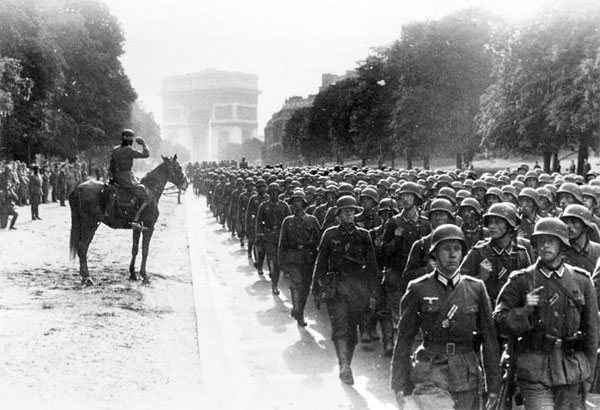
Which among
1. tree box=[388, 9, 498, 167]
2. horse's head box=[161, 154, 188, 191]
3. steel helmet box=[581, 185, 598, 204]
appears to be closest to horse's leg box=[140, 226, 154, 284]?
horse's head box=[161, 154, 188, 191]

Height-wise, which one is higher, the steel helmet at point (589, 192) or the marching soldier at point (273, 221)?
the steel helmet at point (589, 192)

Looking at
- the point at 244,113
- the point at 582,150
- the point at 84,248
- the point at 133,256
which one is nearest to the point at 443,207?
the point at 133,256

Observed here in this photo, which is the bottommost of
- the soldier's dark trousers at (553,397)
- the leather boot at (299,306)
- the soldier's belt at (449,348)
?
the leather boot at (299,306)

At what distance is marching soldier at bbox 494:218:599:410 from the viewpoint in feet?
17.8

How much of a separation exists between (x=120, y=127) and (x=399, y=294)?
51505 millimetres

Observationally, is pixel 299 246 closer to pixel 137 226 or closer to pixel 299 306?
pixel 299 306

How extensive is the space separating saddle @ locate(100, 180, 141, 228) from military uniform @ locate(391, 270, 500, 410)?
1061 cm

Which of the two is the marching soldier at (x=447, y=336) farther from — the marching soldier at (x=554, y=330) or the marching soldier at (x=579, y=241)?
the marching soldier at (x=579, y=241)

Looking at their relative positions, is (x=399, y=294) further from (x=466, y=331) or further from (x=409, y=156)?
(x=409, y=156)

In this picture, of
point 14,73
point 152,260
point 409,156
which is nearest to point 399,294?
point 152,260

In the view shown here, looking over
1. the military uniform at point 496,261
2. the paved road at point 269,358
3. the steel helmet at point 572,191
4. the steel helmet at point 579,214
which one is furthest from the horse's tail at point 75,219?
the steel helmet at point 579,214

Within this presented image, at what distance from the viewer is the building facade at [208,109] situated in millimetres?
163625

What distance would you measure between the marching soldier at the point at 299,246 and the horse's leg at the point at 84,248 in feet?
15.5

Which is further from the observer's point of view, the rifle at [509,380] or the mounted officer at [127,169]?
the mounted officer at [127,169]
